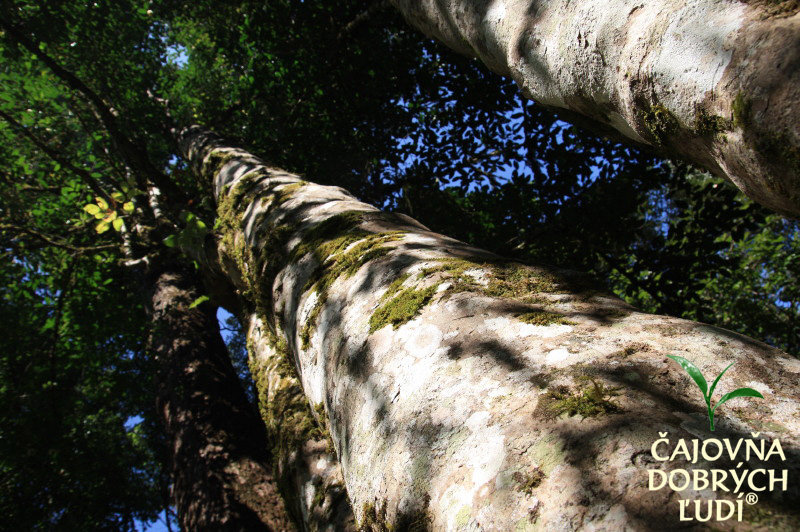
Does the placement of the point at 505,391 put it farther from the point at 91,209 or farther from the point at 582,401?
the point at 91,209

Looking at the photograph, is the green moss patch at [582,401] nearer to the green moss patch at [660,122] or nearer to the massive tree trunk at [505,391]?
the massive tree trunk at [505,391]

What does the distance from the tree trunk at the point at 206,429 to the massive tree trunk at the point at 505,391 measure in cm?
145

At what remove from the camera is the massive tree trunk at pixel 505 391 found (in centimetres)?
74

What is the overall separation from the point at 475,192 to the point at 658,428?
6.65m

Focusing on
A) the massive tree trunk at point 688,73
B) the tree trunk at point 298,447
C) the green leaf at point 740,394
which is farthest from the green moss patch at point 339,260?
the green leaf at point 740,394

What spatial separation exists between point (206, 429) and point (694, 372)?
3480mm

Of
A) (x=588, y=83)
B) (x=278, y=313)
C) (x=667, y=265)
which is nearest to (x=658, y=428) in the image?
(x=588, y=83)

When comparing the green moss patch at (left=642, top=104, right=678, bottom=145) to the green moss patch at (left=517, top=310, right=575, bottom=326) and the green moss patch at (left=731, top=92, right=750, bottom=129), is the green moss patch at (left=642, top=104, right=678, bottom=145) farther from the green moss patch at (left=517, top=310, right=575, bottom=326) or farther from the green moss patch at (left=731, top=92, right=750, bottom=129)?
the green moss patch at (left=517, top=310, right=575, bottom=326)

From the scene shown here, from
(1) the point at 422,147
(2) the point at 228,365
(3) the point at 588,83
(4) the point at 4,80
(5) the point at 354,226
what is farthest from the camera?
(1) the point at 422,147

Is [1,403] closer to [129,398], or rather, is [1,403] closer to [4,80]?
[129,398]

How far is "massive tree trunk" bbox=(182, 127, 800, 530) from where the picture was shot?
743mm

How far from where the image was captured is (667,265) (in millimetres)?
5172

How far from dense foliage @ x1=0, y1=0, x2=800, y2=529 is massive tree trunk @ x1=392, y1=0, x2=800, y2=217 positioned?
12.7 ft

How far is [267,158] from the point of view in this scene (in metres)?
7.57
